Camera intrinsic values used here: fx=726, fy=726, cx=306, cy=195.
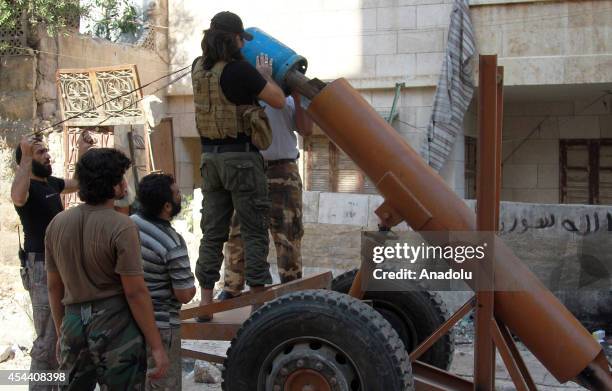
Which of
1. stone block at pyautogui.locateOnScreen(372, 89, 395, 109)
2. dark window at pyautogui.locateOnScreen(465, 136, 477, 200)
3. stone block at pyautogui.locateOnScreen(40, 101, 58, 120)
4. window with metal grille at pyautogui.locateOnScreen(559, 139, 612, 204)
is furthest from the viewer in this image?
window with metal grille at pyautogui.locateOnScreen(559, 139, 612, 204)

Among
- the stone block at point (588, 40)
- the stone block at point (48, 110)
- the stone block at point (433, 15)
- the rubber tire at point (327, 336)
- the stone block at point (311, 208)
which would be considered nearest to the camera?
the rubber tire at point (327, 336)

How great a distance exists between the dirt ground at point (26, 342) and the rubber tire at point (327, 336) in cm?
182

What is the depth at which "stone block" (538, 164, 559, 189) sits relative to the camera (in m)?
12.6

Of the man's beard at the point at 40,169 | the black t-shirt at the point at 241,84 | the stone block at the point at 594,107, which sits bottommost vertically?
the man's beard at the point at 40,169

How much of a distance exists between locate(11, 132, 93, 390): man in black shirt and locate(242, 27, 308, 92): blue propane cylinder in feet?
4.48

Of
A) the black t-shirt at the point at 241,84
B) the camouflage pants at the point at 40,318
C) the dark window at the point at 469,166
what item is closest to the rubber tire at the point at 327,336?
the black t-shirt at the point at 241,84

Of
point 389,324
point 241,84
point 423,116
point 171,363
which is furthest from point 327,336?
point 423,116

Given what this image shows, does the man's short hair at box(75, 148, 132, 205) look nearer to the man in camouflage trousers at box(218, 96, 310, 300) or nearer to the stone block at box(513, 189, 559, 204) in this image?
the man in camouflage trousers at box(218, 96, 310, 300)

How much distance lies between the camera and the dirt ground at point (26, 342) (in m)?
5.54

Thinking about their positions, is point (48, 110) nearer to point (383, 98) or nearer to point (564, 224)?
point (383, 98)

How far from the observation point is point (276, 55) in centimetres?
434

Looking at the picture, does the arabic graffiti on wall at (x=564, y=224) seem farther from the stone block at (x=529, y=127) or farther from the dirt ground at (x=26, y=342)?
the stone block at (x=529, y=127)

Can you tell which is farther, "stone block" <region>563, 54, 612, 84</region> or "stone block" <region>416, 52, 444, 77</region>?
"stone block" <region>416, 52, 444, 77</region>

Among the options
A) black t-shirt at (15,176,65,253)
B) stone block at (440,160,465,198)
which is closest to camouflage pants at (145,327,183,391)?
black t-shirt at (15,176,65,253)
